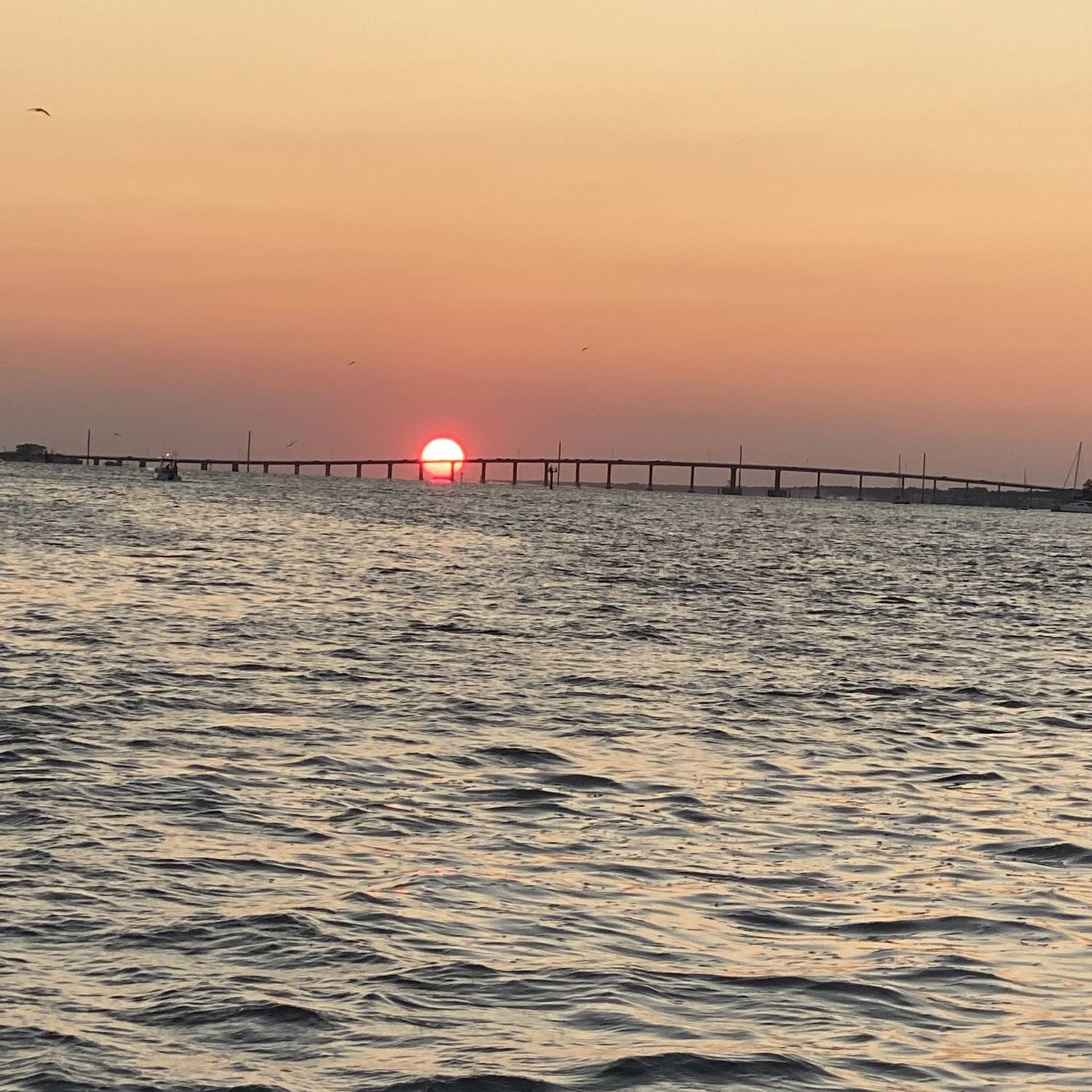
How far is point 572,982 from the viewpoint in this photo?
12539mm

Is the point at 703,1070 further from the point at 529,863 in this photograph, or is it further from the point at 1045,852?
the point at 1045,852

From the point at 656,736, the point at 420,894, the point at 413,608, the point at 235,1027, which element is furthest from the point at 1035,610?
the point at 235,1027

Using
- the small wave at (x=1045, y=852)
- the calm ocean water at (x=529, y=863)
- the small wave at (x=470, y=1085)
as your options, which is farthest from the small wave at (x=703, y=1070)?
the small wave at (x=1045, y=852)

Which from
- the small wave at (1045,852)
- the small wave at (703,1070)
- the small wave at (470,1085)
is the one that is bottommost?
the small wave at (470,1085)

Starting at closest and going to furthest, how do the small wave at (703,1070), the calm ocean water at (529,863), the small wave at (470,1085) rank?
the small wave at (470,1085) → the small wave at (703,1070) → the calm ocean water at (529,863)

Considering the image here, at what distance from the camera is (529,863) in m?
16.4

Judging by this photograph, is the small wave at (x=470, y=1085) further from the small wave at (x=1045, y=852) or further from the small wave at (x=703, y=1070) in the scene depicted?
the small wave at (x=1045, y=852)

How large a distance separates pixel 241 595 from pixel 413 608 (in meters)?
5.58

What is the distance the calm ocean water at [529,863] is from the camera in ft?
36.6

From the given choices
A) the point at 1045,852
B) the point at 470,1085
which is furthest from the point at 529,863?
the point at 470,1085

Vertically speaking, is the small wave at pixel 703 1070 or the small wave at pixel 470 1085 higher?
the small wave at pixel 703 1070

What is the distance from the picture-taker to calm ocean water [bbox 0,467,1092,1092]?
36.6 ft

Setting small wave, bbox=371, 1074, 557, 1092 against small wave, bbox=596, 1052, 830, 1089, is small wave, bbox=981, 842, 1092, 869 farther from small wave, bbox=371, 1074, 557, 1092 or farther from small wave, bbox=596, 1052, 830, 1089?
small wave, bbox=371, 1074, 557, 1092

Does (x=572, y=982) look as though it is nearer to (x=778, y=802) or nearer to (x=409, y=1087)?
(x=409, y=1087)
